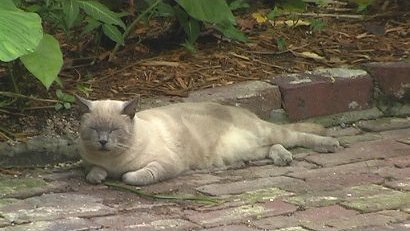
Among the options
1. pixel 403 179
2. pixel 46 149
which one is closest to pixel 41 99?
pixel 46 149

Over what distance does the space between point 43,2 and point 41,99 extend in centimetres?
63

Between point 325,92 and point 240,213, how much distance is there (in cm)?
194

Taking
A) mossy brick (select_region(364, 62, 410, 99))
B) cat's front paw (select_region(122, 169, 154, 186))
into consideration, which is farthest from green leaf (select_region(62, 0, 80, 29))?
mossy brick (select_region(364, 62, 410, 99))

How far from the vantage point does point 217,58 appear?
6.93 m

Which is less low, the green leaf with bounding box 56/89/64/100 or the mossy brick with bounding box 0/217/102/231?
the green leaf with bounding box 56/89/64/100

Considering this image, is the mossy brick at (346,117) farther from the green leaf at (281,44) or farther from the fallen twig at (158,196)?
the fallen twig at (158,196)

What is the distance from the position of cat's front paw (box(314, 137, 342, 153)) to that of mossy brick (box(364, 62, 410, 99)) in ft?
2.73

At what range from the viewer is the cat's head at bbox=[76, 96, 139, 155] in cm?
559

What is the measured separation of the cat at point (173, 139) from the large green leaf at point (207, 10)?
0.56m

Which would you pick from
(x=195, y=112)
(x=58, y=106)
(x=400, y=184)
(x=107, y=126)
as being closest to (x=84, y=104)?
(x=107, y=126)

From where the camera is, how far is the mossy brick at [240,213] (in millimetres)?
4781

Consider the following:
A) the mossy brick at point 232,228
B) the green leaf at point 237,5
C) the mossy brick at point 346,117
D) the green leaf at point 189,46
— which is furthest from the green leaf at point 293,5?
the mossy brick at point 232,228

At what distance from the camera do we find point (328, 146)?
20.1ft

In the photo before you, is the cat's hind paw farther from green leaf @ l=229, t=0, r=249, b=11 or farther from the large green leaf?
green leaf @ l=229, t=0, r=249, b=11
